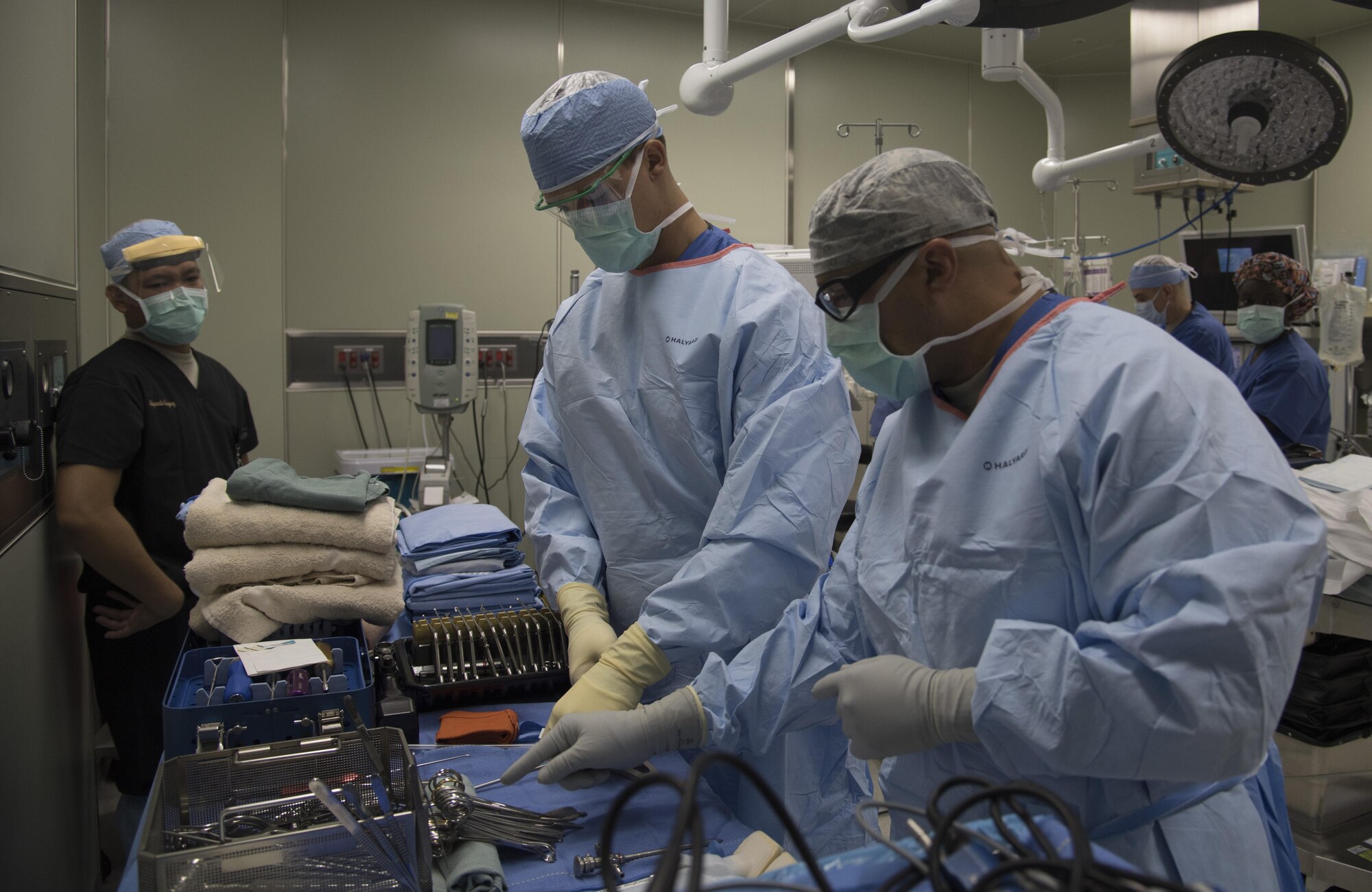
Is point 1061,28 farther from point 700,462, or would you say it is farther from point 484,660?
point 484,660

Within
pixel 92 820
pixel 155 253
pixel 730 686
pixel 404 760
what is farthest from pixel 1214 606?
pixel 92 820

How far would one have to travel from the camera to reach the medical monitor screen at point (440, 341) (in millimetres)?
3717

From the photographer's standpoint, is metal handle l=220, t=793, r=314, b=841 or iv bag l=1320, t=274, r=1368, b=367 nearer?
metal handle l=220, t=793, r=314, b=841

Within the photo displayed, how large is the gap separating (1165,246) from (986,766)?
19.8ft

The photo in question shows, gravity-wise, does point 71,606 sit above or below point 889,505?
below

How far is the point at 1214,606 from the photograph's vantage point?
0.79 metres

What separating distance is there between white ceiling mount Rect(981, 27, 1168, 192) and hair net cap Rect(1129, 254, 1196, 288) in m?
1.59

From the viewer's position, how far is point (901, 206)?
40.4 inches

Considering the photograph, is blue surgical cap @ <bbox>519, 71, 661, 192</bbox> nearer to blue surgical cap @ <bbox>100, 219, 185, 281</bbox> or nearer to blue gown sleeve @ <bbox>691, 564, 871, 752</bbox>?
blue gown sleeve @ <bbox>691, 564, 871, 752</bbox>

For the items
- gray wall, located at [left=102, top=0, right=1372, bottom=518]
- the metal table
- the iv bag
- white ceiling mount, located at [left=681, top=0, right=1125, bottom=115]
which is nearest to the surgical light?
white ceiling mount, located at [left=681, top=0, right=1125, bottom=115]

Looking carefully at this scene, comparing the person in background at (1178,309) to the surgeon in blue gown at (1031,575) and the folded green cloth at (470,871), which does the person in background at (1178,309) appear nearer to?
the surgeon in blue gown at (1031,575)

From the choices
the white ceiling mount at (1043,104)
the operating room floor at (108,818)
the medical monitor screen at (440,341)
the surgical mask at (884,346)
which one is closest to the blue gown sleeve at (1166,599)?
the surgical mask at (884,346)

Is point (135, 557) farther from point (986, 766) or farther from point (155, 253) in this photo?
point (986, 766)

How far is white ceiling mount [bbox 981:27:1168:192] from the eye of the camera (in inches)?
97.0
